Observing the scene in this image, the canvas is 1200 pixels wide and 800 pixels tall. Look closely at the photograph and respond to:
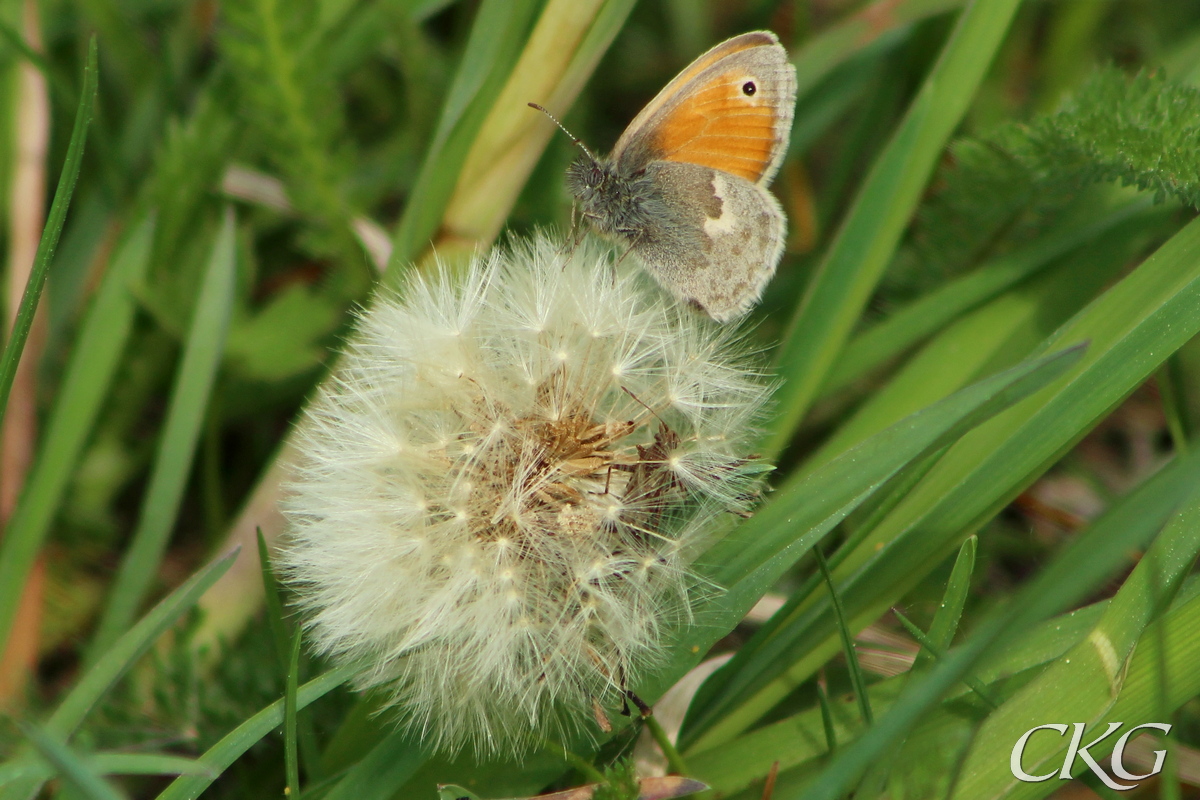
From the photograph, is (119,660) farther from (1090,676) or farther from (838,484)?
(1090,676)

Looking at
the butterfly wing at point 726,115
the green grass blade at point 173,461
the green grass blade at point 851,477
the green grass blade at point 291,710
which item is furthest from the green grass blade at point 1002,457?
the green grass blade at point 173,461

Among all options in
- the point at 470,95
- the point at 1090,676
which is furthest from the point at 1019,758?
the point at 470,95

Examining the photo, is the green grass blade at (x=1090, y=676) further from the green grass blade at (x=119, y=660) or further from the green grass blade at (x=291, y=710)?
the green grass blade at (x=119, y=660)

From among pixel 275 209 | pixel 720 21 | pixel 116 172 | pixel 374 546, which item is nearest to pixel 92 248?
pixel 116 172

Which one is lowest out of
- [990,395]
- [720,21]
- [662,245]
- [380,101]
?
[990,395]

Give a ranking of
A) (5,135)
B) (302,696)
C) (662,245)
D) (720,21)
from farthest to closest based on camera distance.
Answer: (720,21) < (5,135) < (662,245) < (302,696)

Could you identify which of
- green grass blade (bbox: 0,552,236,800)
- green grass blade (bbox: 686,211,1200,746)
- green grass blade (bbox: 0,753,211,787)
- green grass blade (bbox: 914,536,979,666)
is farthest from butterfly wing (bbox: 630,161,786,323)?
green grass blade (bbox: 0,753,211,787)

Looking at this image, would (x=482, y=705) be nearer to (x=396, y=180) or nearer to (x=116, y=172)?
(x=396, y=180)
